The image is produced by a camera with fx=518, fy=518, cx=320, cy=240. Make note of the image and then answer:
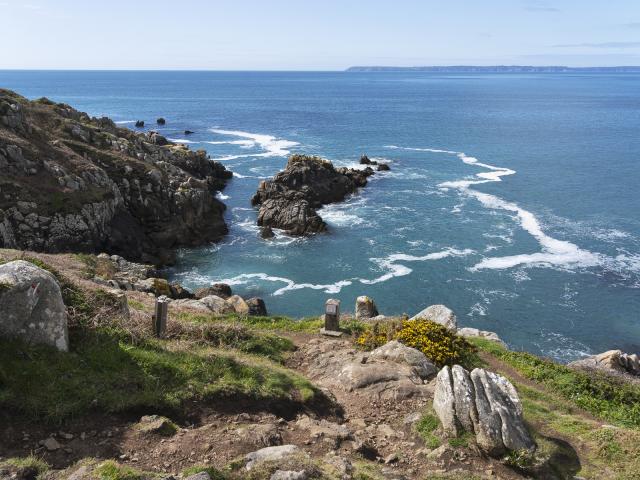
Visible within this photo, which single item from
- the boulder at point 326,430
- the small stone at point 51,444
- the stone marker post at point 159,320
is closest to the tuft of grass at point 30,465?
the small stone at point 51,444

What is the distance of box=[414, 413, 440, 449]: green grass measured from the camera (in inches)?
547

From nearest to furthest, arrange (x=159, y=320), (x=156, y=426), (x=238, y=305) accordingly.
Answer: (x=156, y=426)
(x=159, y=320)
(x=238, y=305)

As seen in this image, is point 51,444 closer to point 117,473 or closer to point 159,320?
point 117,473

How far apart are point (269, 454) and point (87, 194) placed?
137 ft

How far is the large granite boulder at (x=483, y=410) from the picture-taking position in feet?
44.3

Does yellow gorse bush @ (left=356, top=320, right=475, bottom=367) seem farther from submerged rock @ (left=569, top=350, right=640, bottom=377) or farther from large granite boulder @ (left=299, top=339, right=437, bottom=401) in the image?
submerged rock @ (left=569, top=350, right=640, bottom=377)

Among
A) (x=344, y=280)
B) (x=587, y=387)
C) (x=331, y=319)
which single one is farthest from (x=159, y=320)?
(x=344, y=280)

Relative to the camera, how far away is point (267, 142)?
4380 inches

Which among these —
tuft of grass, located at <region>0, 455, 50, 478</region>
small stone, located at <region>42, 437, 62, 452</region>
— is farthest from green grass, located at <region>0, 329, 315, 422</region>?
tuft of grass, located at <region>0, 455, 50, 478</region>

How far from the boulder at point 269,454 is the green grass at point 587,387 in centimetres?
1285

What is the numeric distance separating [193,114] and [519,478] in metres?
163

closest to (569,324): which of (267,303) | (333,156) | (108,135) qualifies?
(267,303)

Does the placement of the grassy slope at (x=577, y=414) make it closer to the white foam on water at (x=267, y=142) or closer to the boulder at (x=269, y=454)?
the boulder at (x=269, y=454)

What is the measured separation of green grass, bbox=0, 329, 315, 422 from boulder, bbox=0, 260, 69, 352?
318 mm
